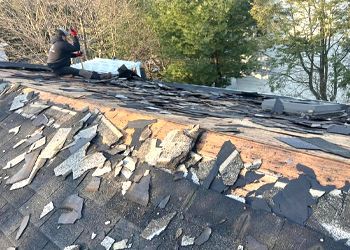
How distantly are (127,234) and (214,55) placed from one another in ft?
57.0

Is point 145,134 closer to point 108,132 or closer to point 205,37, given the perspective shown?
point 108,132

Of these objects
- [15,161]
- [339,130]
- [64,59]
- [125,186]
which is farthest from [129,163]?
[64,59]

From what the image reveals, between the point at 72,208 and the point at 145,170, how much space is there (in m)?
0.58

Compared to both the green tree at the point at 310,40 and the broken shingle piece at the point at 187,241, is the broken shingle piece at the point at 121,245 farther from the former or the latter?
the green tree at the point at 310,40

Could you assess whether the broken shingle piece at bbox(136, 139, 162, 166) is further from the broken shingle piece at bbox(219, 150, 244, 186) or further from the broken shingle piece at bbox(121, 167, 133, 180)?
the broken shingle piece at bbox(219, 150, 244, 186)

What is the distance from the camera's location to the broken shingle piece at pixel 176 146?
93.6 inches

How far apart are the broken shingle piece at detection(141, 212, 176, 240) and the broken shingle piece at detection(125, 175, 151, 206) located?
0.19 m

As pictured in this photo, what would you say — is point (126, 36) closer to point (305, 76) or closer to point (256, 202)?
point (305, 76)

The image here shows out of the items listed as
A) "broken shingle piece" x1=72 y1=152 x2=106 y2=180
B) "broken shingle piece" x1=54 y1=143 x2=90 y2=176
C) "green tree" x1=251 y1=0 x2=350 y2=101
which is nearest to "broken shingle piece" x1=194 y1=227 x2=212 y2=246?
"broken shingle piece" x1=72 y1=152 x2=106 y2=180

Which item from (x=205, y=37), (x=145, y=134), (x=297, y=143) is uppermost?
(x=297, y=143)

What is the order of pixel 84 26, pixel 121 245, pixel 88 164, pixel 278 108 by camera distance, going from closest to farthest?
1. pixel 121 245
2. pixel 88 164
3. pixel 278 108
4. pixel 84 26

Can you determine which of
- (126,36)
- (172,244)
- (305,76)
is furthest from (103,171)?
(126,36)

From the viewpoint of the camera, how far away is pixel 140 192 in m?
2.32

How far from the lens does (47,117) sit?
3.71 m
